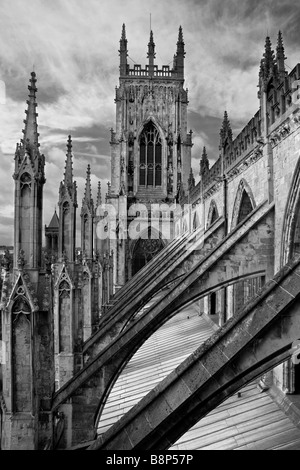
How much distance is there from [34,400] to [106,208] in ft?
82.1

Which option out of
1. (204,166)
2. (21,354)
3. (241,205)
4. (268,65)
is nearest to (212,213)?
(204,166)

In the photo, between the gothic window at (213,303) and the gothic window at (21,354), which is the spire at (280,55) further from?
the gothic window at (213,303)

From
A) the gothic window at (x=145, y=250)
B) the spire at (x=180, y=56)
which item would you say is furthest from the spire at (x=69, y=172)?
the spire at (x=180, y=56)

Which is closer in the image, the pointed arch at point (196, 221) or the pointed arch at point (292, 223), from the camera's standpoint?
the pointed arch at point (292, 223)

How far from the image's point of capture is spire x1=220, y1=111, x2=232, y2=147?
14.2 m

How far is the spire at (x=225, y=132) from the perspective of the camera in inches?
559

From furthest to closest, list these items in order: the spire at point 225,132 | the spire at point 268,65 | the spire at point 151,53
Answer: the spire at point 151,53 < the spire at point 225,132 < the spire at point 268,65

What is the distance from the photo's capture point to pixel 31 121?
268 inches

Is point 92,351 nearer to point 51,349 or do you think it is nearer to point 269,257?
point 51,349

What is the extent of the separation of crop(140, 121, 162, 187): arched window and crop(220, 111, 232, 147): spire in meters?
17.1

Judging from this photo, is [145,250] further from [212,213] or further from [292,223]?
[292,223]

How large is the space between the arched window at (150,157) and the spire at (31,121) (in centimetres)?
2539

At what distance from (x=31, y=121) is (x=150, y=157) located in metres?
26.1
